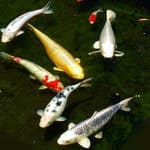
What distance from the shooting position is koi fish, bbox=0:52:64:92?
23.1ft

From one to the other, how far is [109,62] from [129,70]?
325 millimetres

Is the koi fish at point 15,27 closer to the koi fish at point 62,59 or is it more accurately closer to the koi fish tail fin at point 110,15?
the koi fish at point 62,59

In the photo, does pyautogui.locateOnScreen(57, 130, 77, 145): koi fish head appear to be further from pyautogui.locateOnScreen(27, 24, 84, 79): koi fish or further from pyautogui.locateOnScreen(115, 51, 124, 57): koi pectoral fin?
pyautogui.locateOnScreen(115, 51, 124, 57): koi pectoral fin

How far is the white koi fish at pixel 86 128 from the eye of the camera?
20.6 feet

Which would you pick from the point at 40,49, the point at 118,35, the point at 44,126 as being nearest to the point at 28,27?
the point at 40,49

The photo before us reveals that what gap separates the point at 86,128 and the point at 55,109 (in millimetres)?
492

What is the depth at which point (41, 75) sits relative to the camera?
717 cm

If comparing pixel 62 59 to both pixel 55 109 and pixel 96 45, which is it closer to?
pixel 96 45

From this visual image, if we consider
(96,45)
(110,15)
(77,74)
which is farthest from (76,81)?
(110,15)

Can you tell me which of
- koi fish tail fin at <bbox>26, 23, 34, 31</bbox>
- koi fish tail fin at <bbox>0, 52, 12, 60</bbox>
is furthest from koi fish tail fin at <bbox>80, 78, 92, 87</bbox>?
koi fish tail fin at <bbox>26, 23, 34, 31</bbox>

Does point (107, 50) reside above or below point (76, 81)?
above

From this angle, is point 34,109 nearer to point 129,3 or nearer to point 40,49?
point 40,49

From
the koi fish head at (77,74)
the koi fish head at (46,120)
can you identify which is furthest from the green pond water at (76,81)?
the koi fish head at (46,120)

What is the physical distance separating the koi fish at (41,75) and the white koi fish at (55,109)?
16 centimetres
